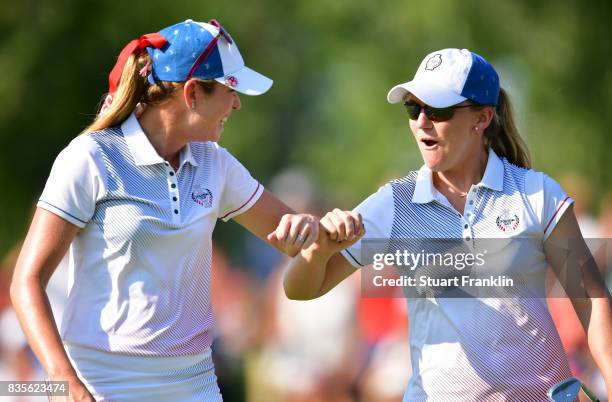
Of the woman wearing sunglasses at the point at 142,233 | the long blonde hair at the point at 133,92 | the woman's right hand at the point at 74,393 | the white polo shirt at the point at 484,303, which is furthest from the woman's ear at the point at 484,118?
the woman's right hand at the point at 74,393

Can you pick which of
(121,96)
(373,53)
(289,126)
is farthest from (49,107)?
(121,96)

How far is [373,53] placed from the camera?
15.8 m

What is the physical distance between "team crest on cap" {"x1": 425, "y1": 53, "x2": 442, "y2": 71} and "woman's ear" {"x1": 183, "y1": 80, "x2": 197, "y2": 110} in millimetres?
904

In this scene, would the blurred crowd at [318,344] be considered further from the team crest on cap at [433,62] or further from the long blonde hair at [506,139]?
the team crest on cap at [433,62]

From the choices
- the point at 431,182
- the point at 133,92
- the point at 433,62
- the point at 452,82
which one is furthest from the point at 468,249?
the point at 133,92

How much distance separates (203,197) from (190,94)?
1.28ft

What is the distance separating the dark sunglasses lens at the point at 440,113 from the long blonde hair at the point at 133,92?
0.82 m

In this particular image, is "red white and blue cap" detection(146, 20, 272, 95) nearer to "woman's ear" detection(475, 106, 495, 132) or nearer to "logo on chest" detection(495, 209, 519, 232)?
"woman's ear" detection(475, 106, 495, 132)

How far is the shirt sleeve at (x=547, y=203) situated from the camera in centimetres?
434

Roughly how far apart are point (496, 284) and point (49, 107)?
10.9m

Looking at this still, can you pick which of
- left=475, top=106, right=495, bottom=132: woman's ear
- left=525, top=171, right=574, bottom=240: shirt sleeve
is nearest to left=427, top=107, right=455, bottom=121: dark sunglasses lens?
left=475, top=106, right=495, bottom=132: woman's ear

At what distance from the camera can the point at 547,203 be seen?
14.3ft

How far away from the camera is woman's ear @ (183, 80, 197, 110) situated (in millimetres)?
4383

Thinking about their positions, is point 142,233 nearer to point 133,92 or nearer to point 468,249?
point 133,92
